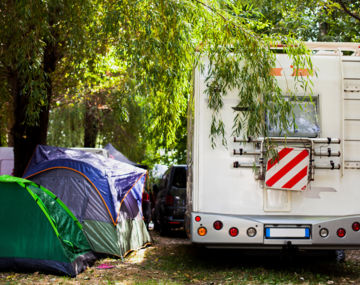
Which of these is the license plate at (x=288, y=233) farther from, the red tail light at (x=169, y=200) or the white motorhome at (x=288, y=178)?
the red tail light at (x=169, y=200)

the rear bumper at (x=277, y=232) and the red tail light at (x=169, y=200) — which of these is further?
the red tail light at (x=169, y=200)

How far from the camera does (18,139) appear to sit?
34.8ft

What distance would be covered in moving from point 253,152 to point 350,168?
1352 mm

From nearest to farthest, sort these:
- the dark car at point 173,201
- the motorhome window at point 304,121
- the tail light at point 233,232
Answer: the tail light at point 233,232
the motorhome window at point 304,121
the dark car at point 173,201

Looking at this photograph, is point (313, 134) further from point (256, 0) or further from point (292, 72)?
point (256, 0)

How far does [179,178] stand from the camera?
12.9 m

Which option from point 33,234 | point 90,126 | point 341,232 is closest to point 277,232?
point 341,232

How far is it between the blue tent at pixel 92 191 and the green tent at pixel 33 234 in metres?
0.93

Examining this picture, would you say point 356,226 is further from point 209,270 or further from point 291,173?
point 209,270

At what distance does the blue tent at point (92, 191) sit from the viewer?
8648 millimetres

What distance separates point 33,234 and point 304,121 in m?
4.21

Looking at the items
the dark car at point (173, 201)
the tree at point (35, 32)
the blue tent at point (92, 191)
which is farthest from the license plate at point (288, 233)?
→ the dark car at point (173, 201)

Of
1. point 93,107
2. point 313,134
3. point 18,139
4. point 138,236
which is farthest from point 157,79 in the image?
point 93,107

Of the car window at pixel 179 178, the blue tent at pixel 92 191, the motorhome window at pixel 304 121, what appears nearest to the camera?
the motorhome window at pixel 304 121
